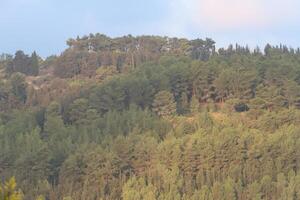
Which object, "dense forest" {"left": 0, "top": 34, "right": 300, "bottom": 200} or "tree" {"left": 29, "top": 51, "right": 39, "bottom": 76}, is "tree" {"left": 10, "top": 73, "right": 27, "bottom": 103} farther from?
"tree" {"left": 29, "top": 51, "right": 39, "bottom": 76}

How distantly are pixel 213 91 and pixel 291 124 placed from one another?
54.5ft

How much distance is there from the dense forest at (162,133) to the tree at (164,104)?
0.13m

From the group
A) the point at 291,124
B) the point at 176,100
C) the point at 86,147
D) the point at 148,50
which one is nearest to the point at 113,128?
the point at 86,147

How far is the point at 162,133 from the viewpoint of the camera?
6950cm

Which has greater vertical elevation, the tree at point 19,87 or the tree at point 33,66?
the tree at point 33,66

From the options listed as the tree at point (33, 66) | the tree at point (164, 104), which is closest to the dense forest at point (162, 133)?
the tree at point (164, 104)

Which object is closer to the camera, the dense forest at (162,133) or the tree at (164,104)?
the dense forest at (162,133)

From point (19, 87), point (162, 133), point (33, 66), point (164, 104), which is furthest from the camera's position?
point (33, 66)

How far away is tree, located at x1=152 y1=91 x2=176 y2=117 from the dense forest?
0.44 ft

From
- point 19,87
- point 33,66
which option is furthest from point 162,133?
point 33,66

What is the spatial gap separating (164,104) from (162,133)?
8426mm

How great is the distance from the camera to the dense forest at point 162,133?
56.7 m

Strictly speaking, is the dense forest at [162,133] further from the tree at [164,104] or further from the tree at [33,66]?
the tree at [33,66]

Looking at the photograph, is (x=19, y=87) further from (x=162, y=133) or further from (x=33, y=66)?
(x=162, y=133)
